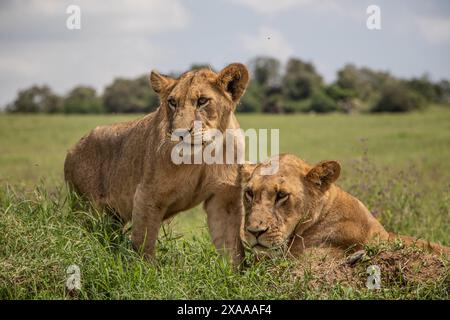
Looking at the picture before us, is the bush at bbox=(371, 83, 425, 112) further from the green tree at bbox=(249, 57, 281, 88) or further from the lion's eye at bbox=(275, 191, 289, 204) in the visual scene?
the lion's eye at bbox=(275, 191, 289, 204)

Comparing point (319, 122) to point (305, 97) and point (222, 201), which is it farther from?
point (222, 201)

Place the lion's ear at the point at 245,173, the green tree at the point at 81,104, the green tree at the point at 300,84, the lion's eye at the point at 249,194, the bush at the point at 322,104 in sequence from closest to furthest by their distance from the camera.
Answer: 1. the lion's eye at the point at 249,194
2. the lion's ear at the point at 245,173
3. the bush at the point at 322,104
4. the green tree at the point at 300,84
5. the green tree at the point at 81,104

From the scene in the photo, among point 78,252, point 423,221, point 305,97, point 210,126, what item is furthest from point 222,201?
point 305,97


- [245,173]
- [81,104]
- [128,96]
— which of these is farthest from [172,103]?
[81,104]

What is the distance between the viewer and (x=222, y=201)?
18.1ft

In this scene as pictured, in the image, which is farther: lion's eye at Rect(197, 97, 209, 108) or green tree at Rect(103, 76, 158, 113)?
green tree at Rect(103, 76, 158, 113)

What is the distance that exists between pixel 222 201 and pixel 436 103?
1832 inches

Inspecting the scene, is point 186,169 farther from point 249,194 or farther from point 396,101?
point 396,101

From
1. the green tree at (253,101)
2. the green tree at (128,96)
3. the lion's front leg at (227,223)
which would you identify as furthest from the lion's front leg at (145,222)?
the green tree at (128,96)

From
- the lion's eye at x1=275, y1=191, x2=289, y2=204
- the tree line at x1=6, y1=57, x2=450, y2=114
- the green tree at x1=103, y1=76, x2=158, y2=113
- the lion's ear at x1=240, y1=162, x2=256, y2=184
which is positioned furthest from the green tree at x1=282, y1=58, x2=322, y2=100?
the lion's eye at x1=275, y1=191, x2=289, y2=204

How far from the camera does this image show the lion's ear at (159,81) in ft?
18.3

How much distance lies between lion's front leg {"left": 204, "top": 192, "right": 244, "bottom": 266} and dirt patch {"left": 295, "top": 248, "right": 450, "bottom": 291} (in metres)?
0.57

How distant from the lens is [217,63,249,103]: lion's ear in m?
5.27

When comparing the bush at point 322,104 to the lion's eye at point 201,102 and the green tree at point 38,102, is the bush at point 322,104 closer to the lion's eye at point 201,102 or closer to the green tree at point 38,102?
the green tree at point 38,102
